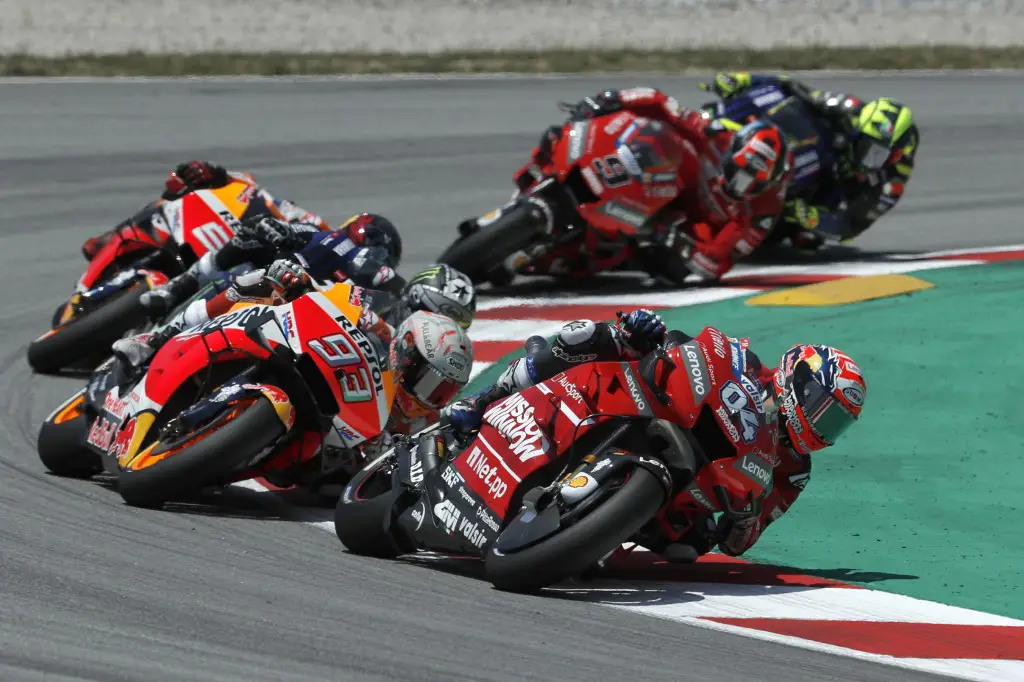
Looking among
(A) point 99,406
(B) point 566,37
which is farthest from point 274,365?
(B) point 566,37

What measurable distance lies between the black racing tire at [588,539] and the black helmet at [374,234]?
12.4 feet

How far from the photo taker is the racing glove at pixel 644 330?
23.4 feet

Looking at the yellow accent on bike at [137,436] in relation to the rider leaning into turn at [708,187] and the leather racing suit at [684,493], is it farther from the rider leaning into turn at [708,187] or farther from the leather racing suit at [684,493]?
the rider leaning into turn at [708,187]

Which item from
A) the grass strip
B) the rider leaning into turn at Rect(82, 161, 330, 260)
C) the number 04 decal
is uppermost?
the number 04 decal

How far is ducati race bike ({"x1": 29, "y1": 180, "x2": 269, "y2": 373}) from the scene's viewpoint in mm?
10211

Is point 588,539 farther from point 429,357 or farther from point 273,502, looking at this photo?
point 273,502

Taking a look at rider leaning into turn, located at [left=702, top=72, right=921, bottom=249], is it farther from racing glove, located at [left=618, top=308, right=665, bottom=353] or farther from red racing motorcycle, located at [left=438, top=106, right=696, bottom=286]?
racing glove, located at [left=618, top=308, right=665, bottom=353]

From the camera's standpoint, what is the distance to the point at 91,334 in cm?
1020

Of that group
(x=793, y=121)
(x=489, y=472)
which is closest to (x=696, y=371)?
(x=489, y=472)

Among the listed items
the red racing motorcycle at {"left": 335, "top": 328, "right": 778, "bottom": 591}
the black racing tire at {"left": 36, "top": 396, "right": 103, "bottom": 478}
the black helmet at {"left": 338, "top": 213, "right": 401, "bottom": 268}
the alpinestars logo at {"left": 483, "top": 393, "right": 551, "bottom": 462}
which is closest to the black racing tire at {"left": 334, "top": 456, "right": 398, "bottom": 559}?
the red racing motorcycle at {"left": 335, "top": 328, "right": 778, "bottom": 591}

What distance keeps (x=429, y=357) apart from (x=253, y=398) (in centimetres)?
78

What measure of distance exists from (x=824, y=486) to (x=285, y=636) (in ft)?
11.7

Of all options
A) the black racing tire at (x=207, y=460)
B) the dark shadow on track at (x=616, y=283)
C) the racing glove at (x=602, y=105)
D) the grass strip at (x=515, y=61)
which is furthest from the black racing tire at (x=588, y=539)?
the grass strip at (x=515, y=61)

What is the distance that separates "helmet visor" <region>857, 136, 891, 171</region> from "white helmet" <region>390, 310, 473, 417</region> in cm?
745
